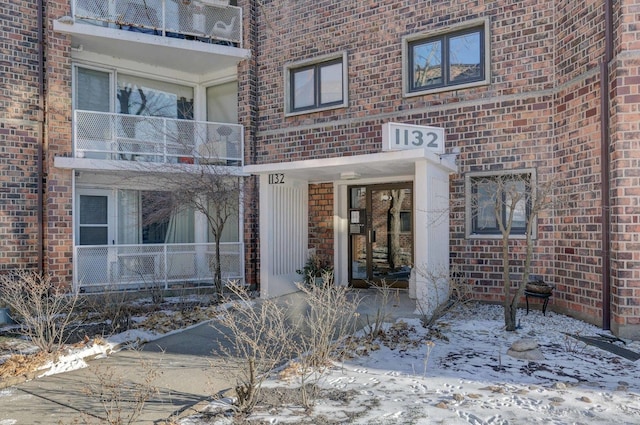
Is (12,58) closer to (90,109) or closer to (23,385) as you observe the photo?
(90,109)

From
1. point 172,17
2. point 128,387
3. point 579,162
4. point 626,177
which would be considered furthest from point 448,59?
point 128,387

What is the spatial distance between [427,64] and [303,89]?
3008mm

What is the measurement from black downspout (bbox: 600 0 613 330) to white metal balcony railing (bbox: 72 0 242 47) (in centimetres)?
777

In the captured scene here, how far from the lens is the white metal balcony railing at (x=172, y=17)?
10.2 m

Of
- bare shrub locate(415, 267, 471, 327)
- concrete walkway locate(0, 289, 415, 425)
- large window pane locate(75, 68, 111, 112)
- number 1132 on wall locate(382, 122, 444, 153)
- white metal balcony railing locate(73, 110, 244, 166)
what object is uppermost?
large window pane locate(75, 68, 111, 112)

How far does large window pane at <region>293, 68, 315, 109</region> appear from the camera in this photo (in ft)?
36.0

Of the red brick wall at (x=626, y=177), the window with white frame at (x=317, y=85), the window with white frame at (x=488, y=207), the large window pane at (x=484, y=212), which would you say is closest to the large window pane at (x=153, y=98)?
the window with white frame at (x=317, y=85)

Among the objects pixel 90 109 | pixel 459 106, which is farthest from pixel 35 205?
pixel 459 106

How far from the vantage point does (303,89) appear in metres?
11.1

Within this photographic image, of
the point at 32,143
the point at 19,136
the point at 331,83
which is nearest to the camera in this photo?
the point at 19,136

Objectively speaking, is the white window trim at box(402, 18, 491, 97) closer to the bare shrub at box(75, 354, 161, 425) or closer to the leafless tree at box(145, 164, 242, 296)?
the leafless tree at box(145, 164, 242, 296)

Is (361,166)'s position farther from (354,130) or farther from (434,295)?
(434,295)

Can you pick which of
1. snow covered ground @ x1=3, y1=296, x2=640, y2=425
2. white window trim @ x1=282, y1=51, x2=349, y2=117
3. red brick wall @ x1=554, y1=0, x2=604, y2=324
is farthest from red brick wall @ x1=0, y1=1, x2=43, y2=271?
red brick wall @ x1=554, y1=0, x2=604, y2=324

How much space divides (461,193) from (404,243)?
1.86 meters
